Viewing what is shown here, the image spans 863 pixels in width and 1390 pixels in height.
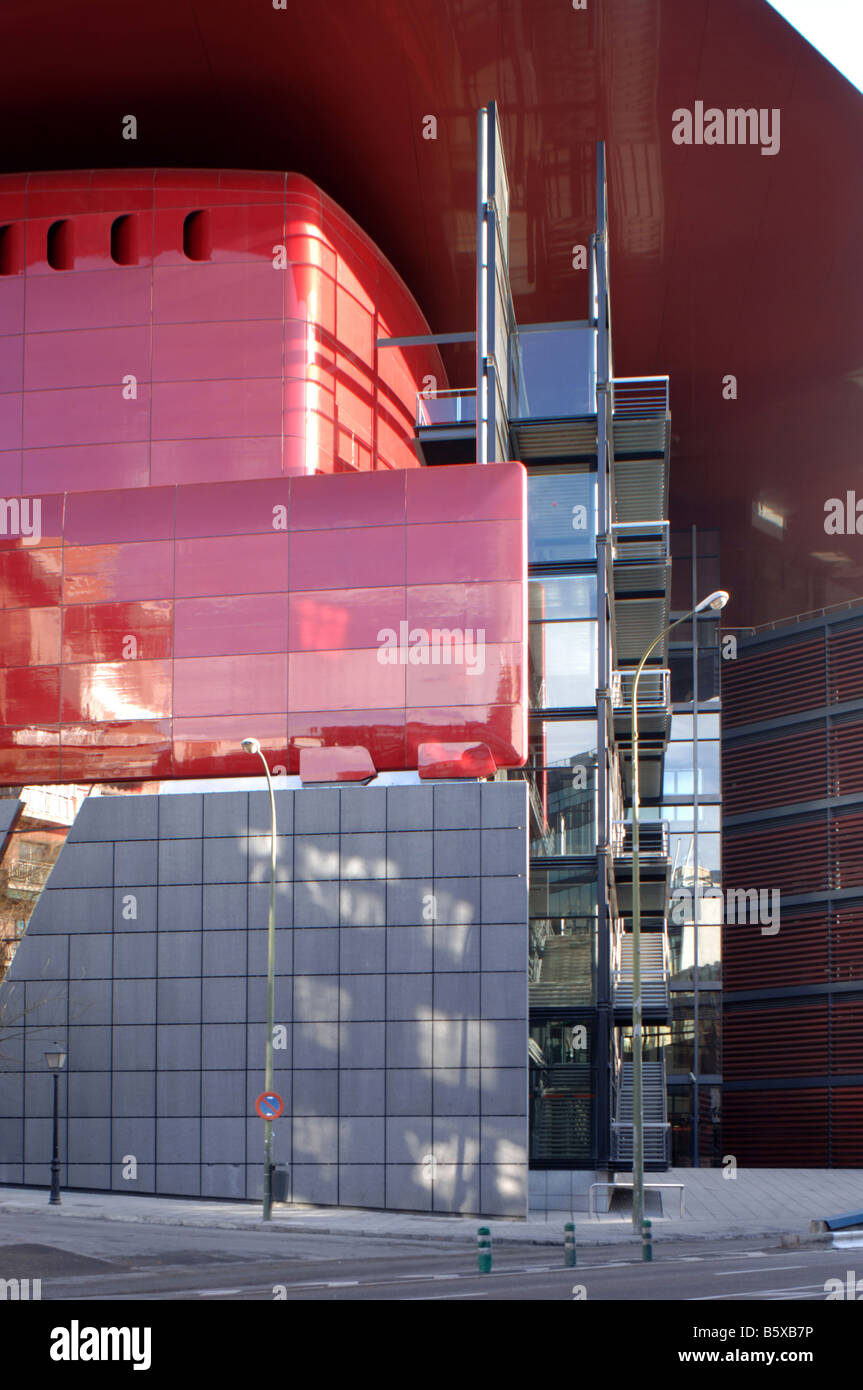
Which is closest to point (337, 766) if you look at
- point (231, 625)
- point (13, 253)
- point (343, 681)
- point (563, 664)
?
point (343, 681)

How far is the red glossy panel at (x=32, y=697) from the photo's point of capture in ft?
115

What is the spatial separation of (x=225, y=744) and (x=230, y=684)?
1347 mm

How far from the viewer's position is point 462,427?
3809 centimetres

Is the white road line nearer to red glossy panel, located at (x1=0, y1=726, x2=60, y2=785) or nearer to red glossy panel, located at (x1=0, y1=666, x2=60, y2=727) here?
red glossy panel, located at (x1=0, y1=726, x2=60, y2=785)

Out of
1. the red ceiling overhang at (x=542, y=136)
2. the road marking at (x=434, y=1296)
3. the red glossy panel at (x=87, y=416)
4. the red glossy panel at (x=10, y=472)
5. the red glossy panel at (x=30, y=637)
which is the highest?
the red ceiling overhang at (x=542, y=136)

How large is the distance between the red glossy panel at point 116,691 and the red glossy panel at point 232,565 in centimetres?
193

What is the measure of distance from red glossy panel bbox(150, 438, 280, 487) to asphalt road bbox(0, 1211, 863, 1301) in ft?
55.1

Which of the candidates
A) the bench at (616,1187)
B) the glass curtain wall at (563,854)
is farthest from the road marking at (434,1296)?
the glass curtain wall at (563,854)

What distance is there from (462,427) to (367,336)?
356 centimetres

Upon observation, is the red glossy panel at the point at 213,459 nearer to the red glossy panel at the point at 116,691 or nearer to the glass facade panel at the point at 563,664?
the red glossy panel at the point at 116,691

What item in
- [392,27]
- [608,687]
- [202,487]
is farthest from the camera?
[608,687]
